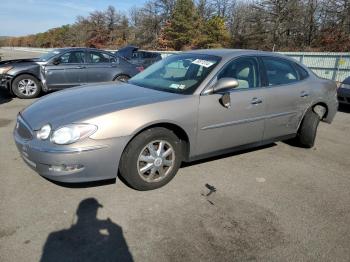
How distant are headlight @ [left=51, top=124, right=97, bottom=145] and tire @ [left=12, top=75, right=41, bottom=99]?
7.18 metres

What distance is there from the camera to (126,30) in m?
66.2

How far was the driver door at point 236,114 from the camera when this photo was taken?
13.2 feet

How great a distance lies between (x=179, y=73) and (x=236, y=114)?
3.02 ft

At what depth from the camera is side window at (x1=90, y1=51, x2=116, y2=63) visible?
10.1 meters

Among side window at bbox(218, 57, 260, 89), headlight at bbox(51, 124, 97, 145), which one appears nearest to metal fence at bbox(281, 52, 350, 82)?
side window at bbox(218, 57, 260, 89)

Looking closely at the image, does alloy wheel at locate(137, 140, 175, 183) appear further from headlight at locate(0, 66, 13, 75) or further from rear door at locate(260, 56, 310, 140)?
headlight at locate(0, 66, 13, 75)

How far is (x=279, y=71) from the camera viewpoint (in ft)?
16.3

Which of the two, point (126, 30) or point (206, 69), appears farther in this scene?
point (126, 30)

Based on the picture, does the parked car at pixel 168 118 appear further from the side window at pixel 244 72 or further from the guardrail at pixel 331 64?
the guardrail at pixel 331 64

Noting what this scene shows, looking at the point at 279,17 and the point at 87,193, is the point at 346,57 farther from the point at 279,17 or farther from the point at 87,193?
the point at 279,17

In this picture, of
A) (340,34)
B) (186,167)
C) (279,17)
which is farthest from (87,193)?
(279,17)

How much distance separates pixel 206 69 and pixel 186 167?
1.31m

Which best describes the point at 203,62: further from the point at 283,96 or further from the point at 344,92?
the point at 344,92

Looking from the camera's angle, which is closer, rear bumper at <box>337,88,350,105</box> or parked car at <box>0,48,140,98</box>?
rear bumper at <box>337,88,350,105</box>
